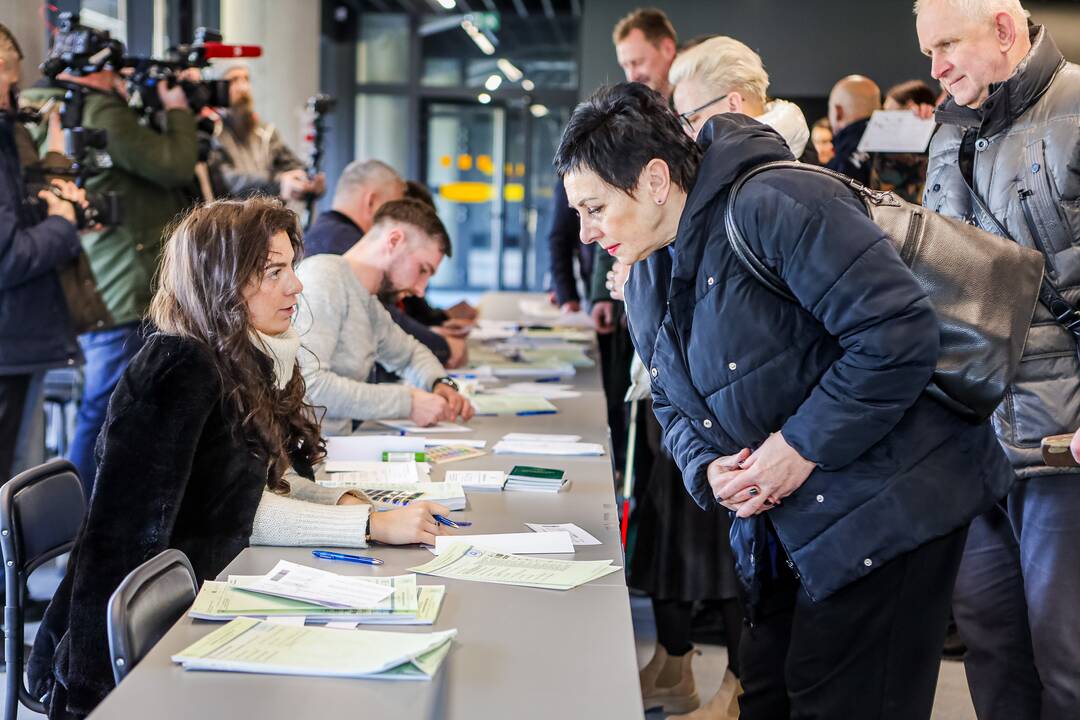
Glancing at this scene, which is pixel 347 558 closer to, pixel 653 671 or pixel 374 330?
pixel 653 671

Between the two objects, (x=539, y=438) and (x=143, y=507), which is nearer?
(x=143, y=507)

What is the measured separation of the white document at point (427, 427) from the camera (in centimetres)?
316

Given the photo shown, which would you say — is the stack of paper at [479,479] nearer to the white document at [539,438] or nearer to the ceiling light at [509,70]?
the white document at [539,438]

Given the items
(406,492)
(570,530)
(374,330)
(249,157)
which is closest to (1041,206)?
(570,530)

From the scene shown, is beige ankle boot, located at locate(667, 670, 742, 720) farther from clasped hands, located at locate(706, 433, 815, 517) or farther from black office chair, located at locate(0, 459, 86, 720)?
black office chair, located at locate(0, 459, 86, 720)

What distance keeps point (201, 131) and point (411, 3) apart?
9.03 metres

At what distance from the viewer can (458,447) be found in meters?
2.90

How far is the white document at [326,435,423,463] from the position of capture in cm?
279

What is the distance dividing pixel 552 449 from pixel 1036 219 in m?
1.25

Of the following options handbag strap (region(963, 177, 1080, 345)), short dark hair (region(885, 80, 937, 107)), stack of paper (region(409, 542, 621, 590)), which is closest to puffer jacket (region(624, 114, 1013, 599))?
stack of paper (region(409, 542, 621, 590))

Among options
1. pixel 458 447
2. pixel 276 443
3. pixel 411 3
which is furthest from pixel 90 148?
pixel 411 3

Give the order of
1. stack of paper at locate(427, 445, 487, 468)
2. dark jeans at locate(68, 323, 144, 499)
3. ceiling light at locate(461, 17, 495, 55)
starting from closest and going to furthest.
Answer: stack of paper at locate(427, 445, 487, 468)
dark jeans at locate(68, 323, 144, 499)
ceiling light at locate(461, 17, 495, 55)

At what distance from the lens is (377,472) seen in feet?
8.45

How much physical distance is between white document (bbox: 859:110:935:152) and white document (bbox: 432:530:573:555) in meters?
2.13
